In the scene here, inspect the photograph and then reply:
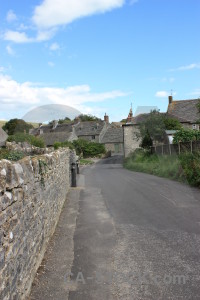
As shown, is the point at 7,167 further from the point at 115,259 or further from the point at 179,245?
the point at 179,245

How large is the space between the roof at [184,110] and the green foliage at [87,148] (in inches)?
807

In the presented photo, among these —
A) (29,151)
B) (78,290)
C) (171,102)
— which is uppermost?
(171,102)

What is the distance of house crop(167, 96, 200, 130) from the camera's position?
42531 millimetres

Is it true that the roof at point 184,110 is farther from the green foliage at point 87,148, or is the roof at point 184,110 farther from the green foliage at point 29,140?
the green foliage at point 87,148

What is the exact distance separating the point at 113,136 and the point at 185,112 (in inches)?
1204

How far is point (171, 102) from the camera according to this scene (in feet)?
160

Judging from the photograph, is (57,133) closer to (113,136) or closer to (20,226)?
(113,136)

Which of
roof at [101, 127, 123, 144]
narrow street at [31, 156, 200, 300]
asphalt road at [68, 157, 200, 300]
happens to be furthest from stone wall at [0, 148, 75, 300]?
roof at [101, 127, 123, 144]

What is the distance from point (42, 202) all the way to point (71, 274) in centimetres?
152

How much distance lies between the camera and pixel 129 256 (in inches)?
215

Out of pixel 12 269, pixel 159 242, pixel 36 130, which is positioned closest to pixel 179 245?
pixel 159 242

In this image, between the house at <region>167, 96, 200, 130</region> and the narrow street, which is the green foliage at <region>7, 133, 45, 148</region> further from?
the narrow street

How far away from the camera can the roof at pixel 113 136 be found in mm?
72537

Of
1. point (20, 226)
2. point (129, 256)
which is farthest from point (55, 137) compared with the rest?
point (20, 226)
